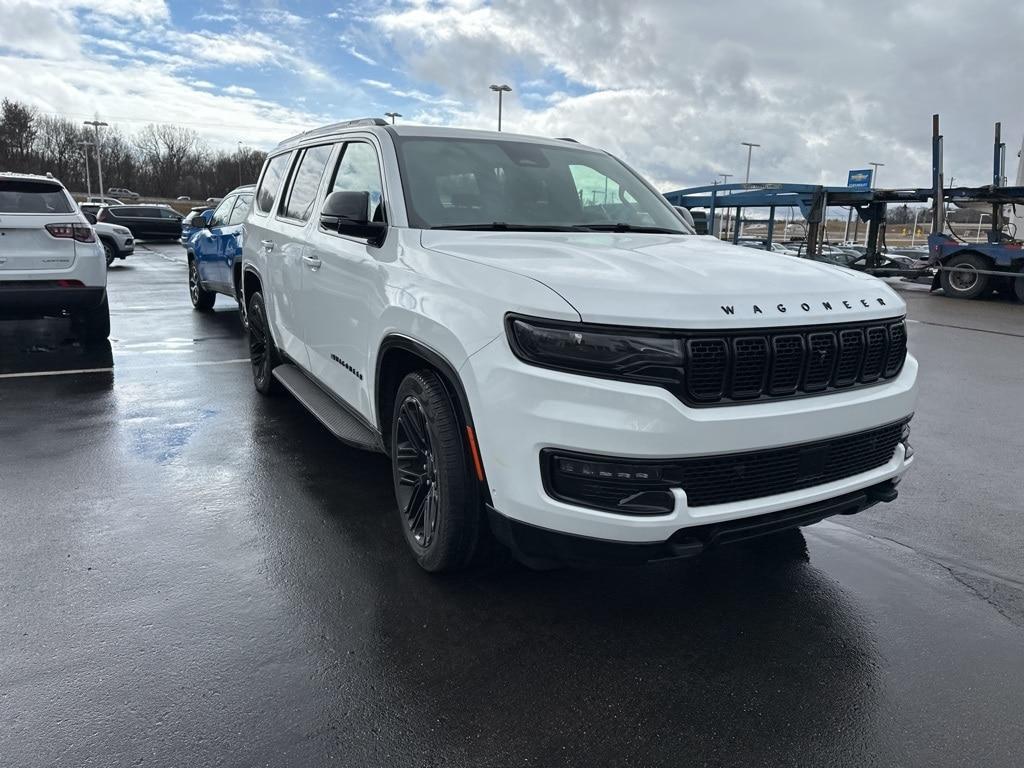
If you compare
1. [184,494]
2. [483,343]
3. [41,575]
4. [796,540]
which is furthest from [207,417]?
[796,540]

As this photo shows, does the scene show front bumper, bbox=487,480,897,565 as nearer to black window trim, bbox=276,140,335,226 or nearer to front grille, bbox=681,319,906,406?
front grille, bbox=681,319,906,406

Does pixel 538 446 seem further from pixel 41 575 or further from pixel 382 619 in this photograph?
pixel 41 575

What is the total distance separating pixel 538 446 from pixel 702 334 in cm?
67

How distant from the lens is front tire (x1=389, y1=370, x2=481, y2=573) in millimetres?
2951

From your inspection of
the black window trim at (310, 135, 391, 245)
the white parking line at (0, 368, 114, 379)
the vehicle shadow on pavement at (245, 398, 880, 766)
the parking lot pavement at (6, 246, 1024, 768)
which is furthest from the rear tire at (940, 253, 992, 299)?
the white parking line at (0, 368, 114, 379)

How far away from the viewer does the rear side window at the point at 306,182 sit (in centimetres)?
486

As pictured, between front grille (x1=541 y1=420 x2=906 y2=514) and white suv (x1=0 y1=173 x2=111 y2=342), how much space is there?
6.87 metres

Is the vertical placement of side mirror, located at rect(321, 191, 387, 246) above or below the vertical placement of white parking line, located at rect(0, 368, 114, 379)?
above

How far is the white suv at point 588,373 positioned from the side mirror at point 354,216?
1cm

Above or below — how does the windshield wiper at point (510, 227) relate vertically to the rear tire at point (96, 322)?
above

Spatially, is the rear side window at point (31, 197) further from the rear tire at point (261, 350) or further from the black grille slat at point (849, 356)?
the black grille slat at point (849, 356)

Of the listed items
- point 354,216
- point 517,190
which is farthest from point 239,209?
point 354,216

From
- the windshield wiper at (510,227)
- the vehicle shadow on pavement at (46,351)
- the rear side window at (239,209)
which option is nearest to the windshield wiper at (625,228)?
the windshield wiper at (510,227)

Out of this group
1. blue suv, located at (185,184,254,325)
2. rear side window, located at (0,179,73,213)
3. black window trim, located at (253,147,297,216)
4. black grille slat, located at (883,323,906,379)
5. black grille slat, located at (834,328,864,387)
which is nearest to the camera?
black grille slat, located at (834,328,864,387)
